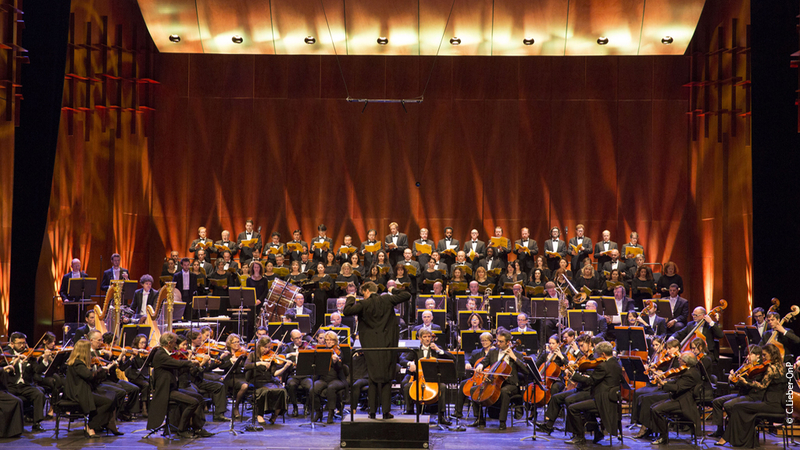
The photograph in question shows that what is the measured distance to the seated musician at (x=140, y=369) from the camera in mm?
9680

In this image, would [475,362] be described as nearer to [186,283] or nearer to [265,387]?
[265,387]

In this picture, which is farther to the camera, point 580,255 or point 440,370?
point 580,255

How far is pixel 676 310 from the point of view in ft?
40.7

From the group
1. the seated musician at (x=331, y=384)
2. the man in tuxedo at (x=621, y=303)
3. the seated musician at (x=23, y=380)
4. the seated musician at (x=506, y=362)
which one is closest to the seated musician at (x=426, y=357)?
the seated musician at (x=506, y=362)

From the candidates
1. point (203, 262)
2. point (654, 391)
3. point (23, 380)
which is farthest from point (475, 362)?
point (203, 262)

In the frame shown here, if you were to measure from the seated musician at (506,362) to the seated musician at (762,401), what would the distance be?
2.37 meters

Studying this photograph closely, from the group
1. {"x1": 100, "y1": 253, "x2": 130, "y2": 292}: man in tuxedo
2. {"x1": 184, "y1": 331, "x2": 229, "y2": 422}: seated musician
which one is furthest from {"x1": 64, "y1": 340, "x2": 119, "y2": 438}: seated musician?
{"x1": 100, "y1": 253, "x2": 130, "y2": 292}: man in tuxedo

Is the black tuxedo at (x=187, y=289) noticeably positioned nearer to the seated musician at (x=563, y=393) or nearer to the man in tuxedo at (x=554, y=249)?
the man in tuxedo at (x=554, y=249)

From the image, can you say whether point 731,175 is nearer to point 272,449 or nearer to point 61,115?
point 272,449

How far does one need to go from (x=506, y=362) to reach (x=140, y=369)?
180 inches

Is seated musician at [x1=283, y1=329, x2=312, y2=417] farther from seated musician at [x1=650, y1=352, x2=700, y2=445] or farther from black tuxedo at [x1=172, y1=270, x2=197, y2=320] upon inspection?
seated musician at [x1=650, y1=352, x2=700, y2=445]

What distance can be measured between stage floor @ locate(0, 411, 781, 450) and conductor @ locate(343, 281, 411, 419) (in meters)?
0.33

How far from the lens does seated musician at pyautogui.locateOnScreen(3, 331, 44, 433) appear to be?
30.0ft

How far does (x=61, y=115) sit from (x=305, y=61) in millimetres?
5313
